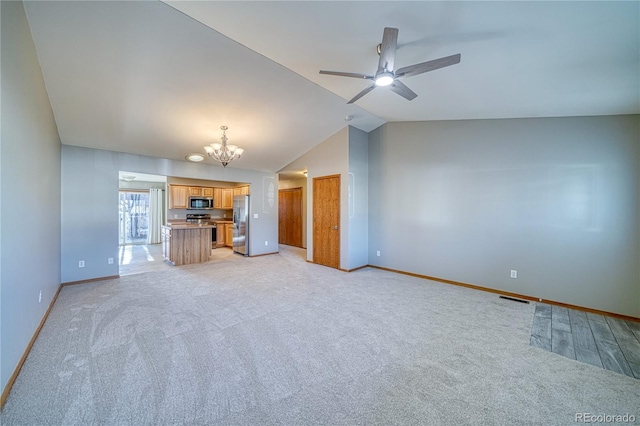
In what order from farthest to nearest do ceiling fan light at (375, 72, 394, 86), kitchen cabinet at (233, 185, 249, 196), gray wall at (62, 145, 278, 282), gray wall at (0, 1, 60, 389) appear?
1. kitchen cabinet at (233, 185, 249, 196)
2. gray wall at (62, 145, 278, 282)
3. ceiling fan light at (375, 72, 394, 86)
4. gray wall at (0, 1, 60, 389)

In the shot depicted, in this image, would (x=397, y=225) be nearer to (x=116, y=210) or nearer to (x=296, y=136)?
(x=296, y=136)

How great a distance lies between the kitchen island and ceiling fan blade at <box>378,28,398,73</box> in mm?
5708

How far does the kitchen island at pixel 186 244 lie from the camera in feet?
19.0

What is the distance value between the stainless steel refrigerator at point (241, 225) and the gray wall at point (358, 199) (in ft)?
10.5

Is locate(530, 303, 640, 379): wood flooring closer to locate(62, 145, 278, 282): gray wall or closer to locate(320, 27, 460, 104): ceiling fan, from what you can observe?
locate(320, 27, 460, 104): ceiling fan

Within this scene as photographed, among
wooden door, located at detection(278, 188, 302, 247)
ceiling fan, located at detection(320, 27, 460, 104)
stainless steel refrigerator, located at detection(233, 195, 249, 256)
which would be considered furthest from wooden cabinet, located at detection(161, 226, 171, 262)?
ceiling fan, located at detection(320, 27, 460, 104)

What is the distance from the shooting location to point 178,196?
24.9 ft

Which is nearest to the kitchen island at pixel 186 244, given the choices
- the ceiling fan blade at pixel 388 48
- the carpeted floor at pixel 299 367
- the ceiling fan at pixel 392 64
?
the carpeted floor at pixel 299 367

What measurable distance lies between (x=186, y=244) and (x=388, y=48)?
19.6ft

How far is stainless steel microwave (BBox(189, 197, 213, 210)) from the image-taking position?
25.7 feet

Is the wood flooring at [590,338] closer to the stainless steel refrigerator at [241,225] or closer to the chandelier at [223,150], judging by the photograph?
the chandelier at [223,150]

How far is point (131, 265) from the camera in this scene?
5.72 metres

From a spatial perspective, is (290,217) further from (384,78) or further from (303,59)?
(384,78)

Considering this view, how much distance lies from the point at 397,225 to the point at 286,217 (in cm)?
512
